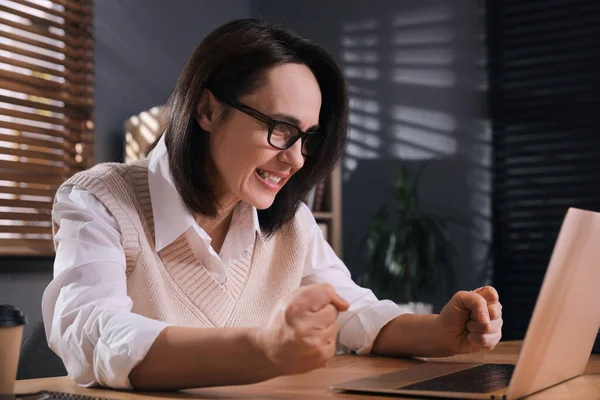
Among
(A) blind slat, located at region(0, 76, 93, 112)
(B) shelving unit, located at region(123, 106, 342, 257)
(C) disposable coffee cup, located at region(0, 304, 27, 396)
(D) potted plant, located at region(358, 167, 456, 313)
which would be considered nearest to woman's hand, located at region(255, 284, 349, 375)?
(C) disposable coffee cup, located at region(0, 304, 27, 396)

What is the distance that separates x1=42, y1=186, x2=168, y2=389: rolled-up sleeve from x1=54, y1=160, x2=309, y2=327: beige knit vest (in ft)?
0.13

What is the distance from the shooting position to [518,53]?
14.2 feet

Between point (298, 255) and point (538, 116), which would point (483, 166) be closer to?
point (538, 116)

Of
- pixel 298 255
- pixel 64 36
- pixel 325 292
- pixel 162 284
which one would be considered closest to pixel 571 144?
pixel 64 36

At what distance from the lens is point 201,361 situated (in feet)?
3.07

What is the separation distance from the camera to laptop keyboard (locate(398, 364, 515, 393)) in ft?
3.17

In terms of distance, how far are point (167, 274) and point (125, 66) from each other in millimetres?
2616

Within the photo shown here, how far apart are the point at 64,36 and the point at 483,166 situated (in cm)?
228

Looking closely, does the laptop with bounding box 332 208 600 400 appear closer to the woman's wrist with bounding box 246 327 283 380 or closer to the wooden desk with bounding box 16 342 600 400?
the wooden desk with bounding box 16 342 600 400

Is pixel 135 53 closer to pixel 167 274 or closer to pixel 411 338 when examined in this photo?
pixel 167 274

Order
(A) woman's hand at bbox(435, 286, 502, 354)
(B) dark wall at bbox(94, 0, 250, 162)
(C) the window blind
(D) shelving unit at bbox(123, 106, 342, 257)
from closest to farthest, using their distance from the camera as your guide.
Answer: (A) woman's hand at bbox(435, 286, 502, 354) < (D) shelving unit at bbox(123, 106, 342, 257) < (B) dark wall at bbox(94, 0, 250, 162) < (C) the window blind

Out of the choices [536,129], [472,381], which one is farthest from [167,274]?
[536,129]

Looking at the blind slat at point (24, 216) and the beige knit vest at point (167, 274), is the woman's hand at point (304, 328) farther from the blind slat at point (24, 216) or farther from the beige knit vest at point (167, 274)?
the blind slat at point (24, 216)

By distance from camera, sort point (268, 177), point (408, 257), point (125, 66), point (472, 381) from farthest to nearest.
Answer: point (408, 257), point (125, 66), point (268, 177), point (472, 381)
